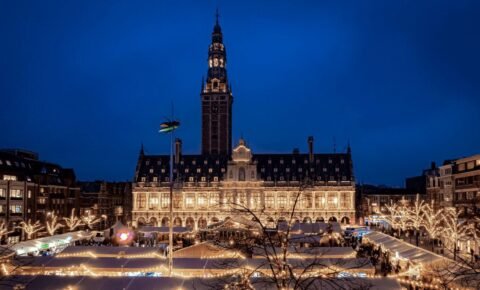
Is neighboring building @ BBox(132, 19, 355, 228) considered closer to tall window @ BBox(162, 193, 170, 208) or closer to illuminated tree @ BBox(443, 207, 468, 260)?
tall window @ BBox(162, 193, 170, 208)

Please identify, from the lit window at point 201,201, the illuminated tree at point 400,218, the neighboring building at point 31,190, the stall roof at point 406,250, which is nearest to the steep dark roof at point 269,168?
the lit window at point 201,201

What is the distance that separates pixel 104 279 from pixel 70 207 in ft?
201

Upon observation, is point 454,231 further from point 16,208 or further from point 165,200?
point 165,200

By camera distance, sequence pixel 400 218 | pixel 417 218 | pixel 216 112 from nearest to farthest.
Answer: pixel 417 218 < pixel 400 218 < pixel 216 112

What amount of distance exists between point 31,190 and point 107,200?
29.1 m

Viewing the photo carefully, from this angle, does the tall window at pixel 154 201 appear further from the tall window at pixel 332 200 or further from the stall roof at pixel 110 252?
the stall roof at pixel 110 252

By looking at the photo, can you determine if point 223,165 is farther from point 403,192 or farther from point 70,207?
point 403,192

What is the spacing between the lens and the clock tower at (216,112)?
10181 centimetres

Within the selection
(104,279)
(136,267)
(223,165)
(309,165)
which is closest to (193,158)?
(223,165)

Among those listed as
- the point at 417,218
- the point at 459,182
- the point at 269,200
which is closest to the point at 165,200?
the point at 269,200

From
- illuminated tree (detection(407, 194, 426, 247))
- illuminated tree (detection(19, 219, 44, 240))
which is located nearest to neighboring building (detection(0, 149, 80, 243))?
illuminated tree (detection(19, 219, 44, 240))

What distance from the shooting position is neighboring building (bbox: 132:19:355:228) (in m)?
84.2

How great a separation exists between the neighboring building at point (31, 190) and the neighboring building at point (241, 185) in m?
12.7

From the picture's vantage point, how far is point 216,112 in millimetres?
103375
